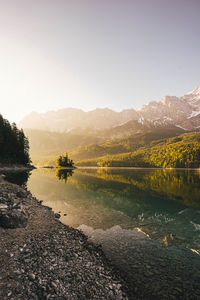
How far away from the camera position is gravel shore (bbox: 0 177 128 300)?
1092 cm

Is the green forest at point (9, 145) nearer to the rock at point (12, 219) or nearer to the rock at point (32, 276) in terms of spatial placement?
the rock at point (12, 219)

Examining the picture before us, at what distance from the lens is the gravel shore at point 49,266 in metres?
10.9

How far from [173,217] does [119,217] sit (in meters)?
11.4

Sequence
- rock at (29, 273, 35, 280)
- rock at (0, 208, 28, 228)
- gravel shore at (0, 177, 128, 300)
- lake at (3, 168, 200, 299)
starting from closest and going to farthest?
gravel shore at (0, 177, 128, 300) < rock at (29, 273, 35, 280) < lake at (3, 168, 200, 299) < rock at (0, 208, 28, 228)

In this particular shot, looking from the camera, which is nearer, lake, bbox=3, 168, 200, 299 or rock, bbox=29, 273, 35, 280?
rock, bbox=29, 273, 35, 280

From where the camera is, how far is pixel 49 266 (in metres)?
13.3

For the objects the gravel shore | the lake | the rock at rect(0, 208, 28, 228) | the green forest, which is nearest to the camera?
the gravel shore

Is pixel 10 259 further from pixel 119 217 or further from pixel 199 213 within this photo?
pixel 199 213

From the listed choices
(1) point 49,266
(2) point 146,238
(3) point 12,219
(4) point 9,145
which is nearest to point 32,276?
(1) point 49,266

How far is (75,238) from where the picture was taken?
787 inches

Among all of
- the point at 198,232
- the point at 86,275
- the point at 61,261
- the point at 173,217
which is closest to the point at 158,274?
the point at 86,275

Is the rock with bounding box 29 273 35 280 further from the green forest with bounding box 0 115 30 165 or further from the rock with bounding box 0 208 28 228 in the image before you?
the green forest with bounding box 0 115 30 165

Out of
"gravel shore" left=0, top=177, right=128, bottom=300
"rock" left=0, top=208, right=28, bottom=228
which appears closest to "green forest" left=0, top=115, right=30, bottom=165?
"rock" left=0, top=208, right=28, bottom=228

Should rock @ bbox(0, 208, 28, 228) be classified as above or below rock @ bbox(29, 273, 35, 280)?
above
